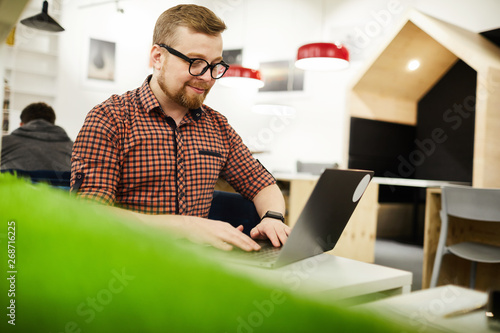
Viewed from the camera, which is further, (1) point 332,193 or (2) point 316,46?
(2) point 316,46

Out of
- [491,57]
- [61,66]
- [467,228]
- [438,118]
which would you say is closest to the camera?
[467,228]

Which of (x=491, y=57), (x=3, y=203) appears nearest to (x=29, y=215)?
(x=3, y=203)

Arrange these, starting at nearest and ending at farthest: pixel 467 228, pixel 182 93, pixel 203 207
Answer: pixel 182 93
pixel 203 207
pixel 467 228

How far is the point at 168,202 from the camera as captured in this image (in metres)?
1.36

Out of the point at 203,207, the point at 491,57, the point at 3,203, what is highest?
the point at 491,57

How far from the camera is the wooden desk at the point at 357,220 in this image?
3.93m

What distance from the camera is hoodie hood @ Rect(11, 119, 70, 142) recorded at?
111 inches

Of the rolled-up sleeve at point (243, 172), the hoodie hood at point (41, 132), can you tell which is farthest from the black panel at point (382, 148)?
the rolled-up sleeve at point (243, 172)

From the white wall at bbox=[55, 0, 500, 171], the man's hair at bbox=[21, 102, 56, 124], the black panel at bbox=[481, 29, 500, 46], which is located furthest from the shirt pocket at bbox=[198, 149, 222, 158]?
the white wall at bbox=[55, 0, 500, 171]

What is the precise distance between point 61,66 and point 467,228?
6070 millimetres

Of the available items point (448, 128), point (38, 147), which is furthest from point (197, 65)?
point (448, 128)

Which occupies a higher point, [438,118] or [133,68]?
[133,68]

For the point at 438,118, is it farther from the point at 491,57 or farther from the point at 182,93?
the point at 182,93

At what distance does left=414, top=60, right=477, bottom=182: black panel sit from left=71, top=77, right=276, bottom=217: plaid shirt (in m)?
4.32
